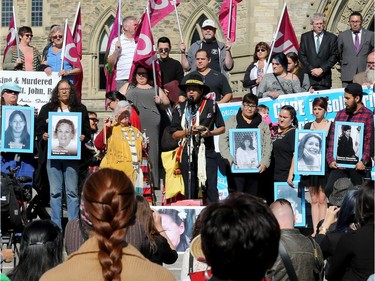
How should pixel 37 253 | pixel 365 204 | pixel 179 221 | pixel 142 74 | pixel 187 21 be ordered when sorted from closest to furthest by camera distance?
pixel 37 253
pixel 365 204
pixel 179 221
pixel 142 74
pixel 187 21

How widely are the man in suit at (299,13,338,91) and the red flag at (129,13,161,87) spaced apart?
2625 mm

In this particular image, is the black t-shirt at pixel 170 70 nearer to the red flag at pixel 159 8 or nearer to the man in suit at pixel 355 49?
the red flag at pixel 159 8

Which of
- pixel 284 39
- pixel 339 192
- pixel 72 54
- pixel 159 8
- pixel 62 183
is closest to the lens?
pixel 339 192

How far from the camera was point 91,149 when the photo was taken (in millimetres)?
13328

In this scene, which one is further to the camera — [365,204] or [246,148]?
[246,148]

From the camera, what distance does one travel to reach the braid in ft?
14.8

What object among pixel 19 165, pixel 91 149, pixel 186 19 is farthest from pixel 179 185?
pixel 186 19

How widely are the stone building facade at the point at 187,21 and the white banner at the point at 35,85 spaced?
32.9ft

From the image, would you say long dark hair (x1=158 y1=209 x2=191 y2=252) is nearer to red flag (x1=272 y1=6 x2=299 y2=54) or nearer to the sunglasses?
the sunglasses

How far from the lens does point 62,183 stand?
1292 centimetres

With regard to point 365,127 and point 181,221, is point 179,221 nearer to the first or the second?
point 181,221

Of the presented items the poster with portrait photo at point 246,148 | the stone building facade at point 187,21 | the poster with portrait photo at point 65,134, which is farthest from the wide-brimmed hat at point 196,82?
the stone building facade at point 187,21

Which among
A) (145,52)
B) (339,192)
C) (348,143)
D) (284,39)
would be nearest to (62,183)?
(145,52)

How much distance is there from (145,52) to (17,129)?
2.47 meters
